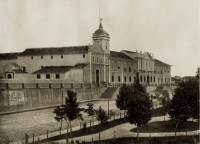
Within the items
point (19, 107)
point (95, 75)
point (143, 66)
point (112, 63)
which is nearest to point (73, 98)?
point (19, 107)

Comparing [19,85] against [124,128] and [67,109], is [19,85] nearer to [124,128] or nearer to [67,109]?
[67,109]

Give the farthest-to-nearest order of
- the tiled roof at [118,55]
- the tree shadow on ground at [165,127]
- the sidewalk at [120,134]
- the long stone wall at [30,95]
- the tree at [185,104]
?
the tiled roof at [118,55], the tree shadow on ground at [165,127], the tree at [185,104], the sidewalk at [120,134], the long stone wall at [30,95]

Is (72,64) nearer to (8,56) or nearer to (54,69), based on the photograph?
(54,69)

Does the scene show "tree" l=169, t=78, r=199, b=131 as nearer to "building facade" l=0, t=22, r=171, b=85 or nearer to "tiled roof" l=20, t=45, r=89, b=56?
"building facade" l=0, t=22, r=171, b=85

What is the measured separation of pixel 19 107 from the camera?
2548 cm

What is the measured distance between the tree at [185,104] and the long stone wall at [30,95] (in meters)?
9.52

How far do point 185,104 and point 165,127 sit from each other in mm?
2599

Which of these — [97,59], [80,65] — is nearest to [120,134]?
[80,65]

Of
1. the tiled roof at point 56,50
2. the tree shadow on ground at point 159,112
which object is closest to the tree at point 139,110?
the tree shadow on ground at point 159,112

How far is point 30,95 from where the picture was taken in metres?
27.1

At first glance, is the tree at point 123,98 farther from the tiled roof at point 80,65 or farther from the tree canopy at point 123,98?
the tiled roof at point 80,65

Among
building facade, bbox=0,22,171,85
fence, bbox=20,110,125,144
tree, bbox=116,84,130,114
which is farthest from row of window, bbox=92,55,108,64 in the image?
tree, bbox=116,84,130,114

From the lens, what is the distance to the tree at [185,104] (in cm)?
2792

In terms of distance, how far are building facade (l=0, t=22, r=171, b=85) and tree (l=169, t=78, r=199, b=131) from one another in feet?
44.1
